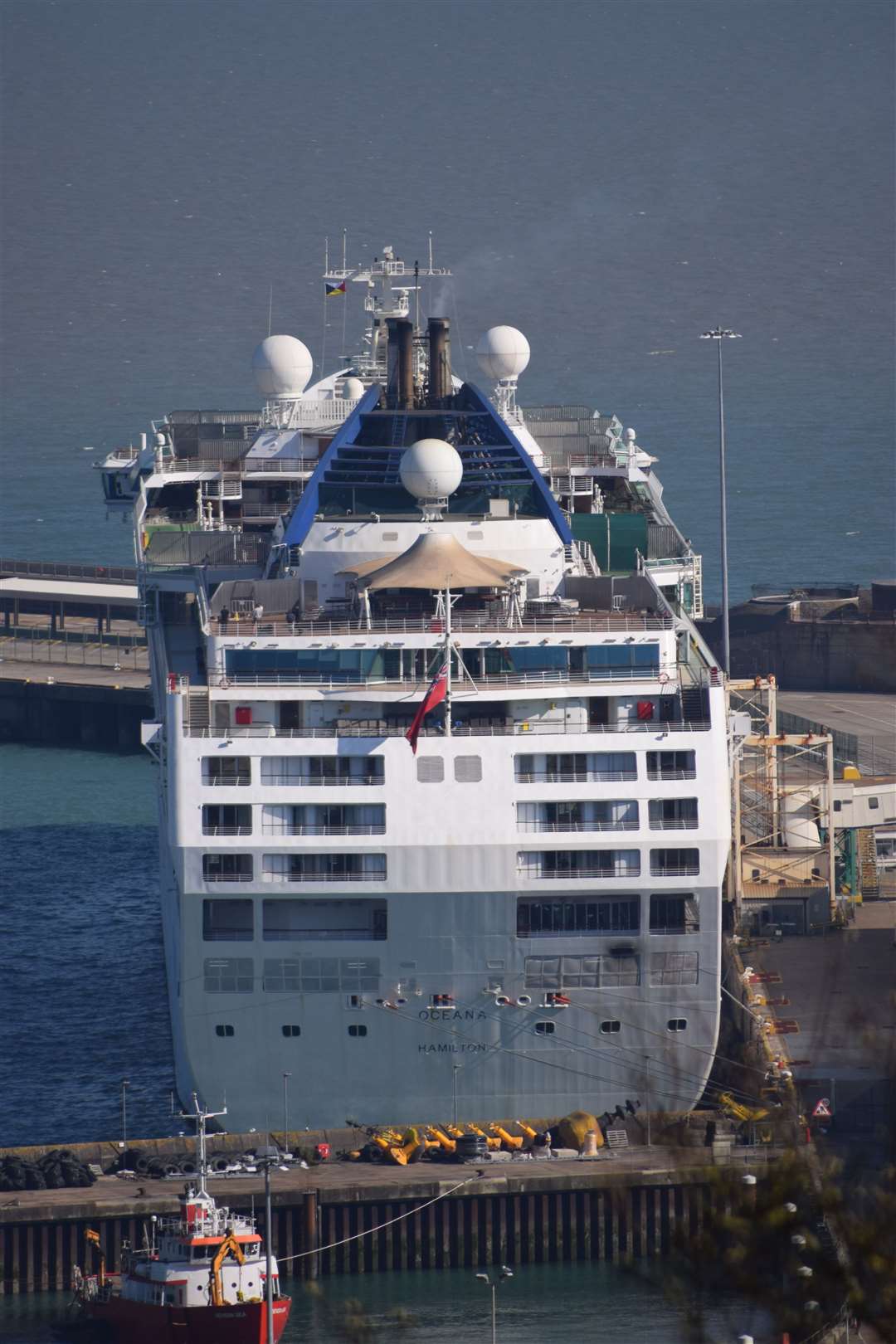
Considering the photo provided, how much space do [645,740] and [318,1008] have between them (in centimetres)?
780

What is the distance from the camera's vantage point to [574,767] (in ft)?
168

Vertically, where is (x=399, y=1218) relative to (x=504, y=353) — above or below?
below

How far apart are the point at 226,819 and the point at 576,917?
21.9 ft

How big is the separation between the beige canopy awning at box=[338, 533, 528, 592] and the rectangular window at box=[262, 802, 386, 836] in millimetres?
5605

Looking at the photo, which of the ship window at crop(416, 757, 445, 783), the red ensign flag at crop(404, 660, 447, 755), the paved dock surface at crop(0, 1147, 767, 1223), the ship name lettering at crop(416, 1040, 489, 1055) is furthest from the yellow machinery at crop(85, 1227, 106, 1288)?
the red ensign flag at crop(404, 660, 447, 755)

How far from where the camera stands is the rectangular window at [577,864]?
50438 mm

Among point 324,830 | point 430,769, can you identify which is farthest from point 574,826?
point 324,830

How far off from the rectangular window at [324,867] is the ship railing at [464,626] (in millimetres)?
4996

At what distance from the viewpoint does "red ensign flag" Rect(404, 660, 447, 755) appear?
166 feet

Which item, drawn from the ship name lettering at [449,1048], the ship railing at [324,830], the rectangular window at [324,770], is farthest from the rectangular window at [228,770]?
the ship name lettering at [449,1048]

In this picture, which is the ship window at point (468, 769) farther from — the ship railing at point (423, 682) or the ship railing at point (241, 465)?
the ship railing at point (241, 465)

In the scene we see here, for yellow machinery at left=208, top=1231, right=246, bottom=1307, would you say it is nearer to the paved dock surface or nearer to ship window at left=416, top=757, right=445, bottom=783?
the paved dock surface

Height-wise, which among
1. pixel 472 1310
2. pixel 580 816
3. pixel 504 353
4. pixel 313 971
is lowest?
pixel 472 1310

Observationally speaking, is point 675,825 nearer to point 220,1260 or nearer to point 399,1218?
point 399,1218
